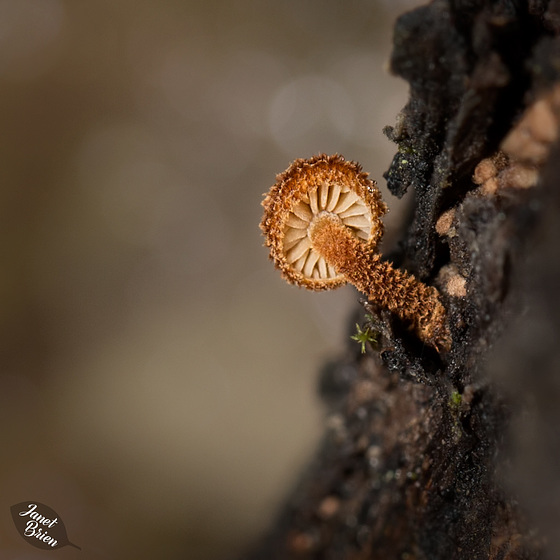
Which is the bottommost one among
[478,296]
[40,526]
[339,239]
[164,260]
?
[40,526]

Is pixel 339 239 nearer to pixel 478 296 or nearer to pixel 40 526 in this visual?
pixel 478 296

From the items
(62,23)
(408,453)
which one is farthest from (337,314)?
(62,23)

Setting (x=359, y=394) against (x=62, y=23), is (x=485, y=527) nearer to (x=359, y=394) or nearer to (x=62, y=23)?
(x=359, y=394)

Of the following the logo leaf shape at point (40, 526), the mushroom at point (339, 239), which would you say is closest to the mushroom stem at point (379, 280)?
the mushroom at point (339, 239)

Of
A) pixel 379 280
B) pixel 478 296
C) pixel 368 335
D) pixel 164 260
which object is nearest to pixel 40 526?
pixel 164 260

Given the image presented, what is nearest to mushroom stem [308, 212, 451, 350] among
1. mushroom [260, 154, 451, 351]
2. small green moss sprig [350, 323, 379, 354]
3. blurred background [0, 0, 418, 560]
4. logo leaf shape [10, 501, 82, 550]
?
mushroom [260, 154, 451, 351]

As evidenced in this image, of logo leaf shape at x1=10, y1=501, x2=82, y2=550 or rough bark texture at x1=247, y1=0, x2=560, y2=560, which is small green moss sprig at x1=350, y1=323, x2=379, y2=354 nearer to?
rough bark texture at x1=247, y1=0, x2=560, y2=560

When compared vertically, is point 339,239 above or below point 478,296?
above
